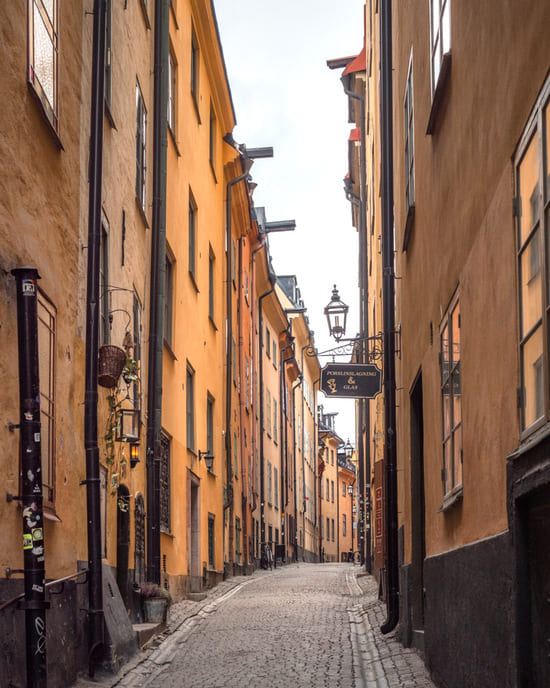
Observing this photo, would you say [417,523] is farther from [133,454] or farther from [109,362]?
[109,362]

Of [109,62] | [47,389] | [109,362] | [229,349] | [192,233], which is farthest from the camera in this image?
[229,349]

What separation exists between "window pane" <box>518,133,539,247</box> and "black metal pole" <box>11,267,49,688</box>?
3.00 metres

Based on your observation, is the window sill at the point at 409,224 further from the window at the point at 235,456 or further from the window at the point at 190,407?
the window at the point at 235,456

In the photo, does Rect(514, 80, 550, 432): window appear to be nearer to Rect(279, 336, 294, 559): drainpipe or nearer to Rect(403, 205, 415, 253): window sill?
Rect(403, 205, 415, 253): window sill

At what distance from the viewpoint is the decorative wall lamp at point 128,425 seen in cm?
1085

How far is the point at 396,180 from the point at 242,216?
42.1ft

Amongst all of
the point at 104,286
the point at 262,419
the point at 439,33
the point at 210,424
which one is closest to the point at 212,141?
the point at 210,424

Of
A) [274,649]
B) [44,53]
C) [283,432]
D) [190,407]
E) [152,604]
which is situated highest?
[44,53]

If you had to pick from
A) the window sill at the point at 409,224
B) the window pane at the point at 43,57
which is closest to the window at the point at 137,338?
the window sill at the point at 409,224

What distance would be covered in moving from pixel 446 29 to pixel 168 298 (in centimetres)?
923

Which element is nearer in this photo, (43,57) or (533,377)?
(533,377)

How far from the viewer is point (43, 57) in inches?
318

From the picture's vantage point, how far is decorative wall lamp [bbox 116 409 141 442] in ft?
35.6

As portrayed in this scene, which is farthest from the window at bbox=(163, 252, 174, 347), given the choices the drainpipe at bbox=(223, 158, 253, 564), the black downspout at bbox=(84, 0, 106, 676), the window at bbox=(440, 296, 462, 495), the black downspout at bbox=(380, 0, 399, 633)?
the window at bbox=(440, 296, 462, 495)
